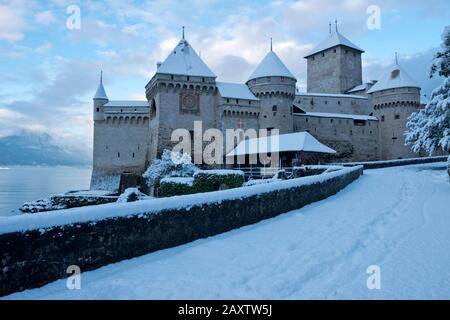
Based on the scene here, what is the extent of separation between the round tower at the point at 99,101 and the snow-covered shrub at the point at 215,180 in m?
22.8

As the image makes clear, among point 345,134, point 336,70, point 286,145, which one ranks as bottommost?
point 286,145

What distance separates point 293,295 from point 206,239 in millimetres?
3208

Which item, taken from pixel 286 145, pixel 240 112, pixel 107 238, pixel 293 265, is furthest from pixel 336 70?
pixel 107 238

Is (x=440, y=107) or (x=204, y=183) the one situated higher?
(x=440, y=107)

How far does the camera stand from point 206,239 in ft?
23.8

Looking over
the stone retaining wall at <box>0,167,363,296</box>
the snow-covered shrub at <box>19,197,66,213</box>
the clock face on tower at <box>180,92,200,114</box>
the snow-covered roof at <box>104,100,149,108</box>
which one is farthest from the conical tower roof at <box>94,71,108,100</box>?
the stone retaining wall at <box>0,167,363,296</box>

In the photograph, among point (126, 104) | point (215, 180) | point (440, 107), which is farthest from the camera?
point (126, 104)

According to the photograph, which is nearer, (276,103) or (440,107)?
(440,107)

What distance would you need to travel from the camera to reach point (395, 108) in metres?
41.2

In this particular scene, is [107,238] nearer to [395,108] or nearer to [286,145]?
[286,145]

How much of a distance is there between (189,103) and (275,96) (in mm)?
9340

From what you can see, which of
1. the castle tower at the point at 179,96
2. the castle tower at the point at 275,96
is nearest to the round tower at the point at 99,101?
the castle tower at the point at 179,96

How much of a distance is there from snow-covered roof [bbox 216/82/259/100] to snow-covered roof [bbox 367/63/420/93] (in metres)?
17.3
